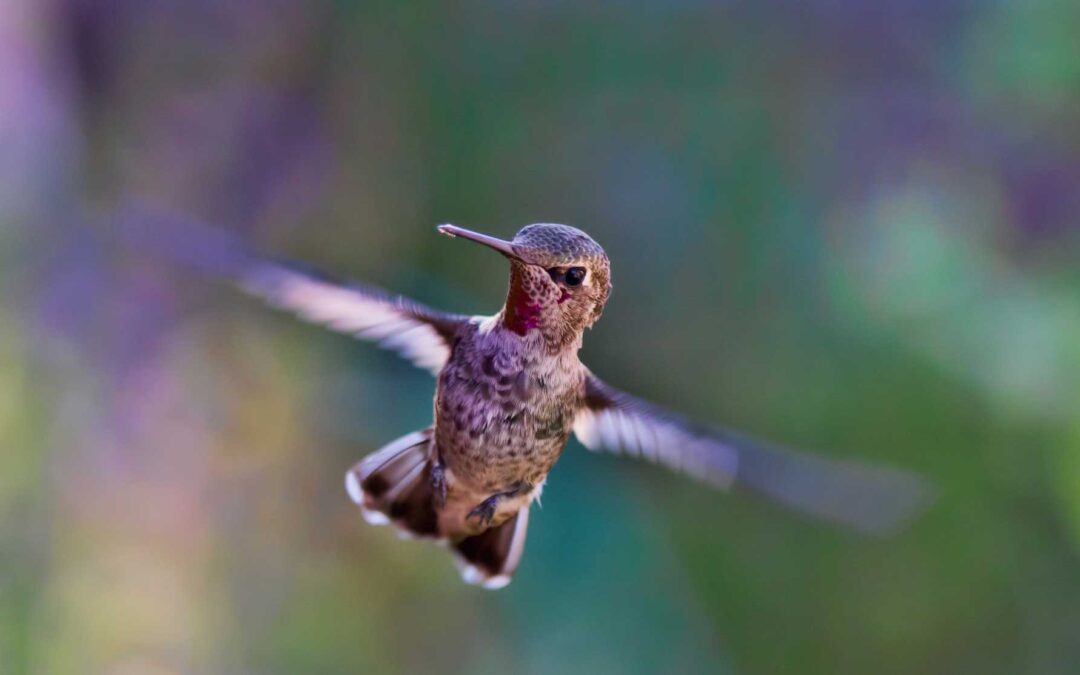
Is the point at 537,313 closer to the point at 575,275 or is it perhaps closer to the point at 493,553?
the point at 575,275

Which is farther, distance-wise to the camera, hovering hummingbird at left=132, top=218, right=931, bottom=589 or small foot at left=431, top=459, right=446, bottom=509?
small foot at left=431, top=459, right=446, bottom=509

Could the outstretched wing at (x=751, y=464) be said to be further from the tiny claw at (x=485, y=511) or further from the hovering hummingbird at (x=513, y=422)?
the tiny claw at (x=485, y=511)

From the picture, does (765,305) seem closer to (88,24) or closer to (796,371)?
(796,371)

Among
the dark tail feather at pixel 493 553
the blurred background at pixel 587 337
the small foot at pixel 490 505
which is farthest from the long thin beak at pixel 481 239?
the blurred background at pixel 587 337

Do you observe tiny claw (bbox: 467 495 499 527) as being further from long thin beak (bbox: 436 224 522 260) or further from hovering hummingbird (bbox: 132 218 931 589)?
long thin beak (bbox: 436 224 522 260)

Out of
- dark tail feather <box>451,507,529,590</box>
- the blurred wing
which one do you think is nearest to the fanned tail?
dark tail feather <box>451,507,529,590</box>

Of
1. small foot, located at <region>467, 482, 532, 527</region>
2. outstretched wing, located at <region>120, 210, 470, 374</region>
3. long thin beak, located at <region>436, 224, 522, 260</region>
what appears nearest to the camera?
long thin beak, located at <region>436, 224, 522, 260</region>

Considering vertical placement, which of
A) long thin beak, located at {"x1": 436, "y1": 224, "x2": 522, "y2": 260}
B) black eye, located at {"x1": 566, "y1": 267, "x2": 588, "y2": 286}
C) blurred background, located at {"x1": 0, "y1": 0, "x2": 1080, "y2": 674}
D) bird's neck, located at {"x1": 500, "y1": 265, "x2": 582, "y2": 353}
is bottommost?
blurred background, located at {"x1": 0, "y1": 0, "x2": 1080, "y2": 674}
